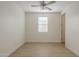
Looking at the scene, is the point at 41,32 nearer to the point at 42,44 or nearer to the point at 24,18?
the point at 42,44

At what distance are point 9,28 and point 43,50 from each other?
62 centimetres

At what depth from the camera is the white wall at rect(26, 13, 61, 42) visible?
182 cm

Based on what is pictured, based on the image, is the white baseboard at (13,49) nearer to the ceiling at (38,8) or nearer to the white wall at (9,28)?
the white wall at (9,28)

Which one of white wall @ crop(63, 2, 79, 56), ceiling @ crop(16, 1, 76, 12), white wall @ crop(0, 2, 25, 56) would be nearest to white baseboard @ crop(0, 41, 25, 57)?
white wall @ crop(0, 2, 25, 56)

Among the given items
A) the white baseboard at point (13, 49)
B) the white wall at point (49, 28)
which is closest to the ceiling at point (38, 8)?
the white wall at point (49, 28)

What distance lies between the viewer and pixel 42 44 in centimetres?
179

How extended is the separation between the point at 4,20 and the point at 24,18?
0.31m

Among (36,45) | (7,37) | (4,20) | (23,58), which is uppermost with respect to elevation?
(4,20)

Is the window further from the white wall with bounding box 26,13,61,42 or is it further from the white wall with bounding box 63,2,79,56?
the white wall with bounding box 63,2,79,56

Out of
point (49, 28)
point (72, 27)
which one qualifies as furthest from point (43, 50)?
point (72, 27)

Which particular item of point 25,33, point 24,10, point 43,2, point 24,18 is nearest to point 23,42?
point 25,33

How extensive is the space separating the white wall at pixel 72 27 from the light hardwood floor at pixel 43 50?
0.10 m

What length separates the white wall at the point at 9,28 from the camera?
5.39 feet

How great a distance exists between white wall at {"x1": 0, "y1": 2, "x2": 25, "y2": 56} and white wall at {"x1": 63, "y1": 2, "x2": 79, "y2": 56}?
2.30 ft
